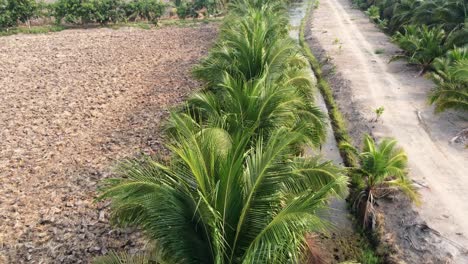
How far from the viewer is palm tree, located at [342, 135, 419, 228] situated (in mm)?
8695

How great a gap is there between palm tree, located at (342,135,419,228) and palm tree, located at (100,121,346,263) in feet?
13.1

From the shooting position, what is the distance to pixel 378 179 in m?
8.80

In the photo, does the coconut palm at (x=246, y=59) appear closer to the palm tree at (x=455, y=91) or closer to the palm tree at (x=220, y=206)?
the palm tree at (x=455, y=91)

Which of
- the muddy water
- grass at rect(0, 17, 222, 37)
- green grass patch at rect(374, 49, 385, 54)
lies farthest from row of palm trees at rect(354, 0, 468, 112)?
grass at rect(0, 17, 222, 37)

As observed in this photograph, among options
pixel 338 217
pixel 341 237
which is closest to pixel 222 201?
pixel 341 237

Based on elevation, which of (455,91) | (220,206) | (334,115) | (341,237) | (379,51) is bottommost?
(341,237)

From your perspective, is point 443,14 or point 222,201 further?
point 443,14

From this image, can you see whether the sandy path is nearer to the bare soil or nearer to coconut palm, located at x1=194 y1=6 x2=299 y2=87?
coconut palm, located at x1=194 y1=6 x2=299 y2=87

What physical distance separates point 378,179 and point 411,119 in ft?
17.8

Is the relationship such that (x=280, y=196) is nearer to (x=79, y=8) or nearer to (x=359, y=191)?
(x=359, y=191)

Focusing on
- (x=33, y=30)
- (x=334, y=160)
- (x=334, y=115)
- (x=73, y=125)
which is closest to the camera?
(x=334, y=160)

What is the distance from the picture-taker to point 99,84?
689 inches

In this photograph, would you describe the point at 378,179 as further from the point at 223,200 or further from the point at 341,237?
the point at 223,200

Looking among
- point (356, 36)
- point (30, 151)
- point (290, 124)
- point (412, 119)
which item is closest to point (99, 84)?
point (30, 151)
